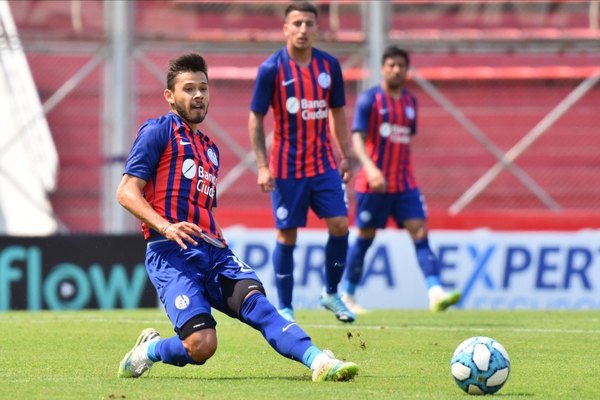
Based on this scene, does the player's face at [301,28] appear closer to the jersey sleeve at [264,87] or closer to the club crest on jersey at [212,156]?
the jersey sleeve at [264,87]

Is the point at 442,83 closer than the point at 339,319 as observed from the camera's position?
No

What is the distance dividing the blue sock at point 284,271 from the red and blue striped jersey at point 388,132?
2114mm

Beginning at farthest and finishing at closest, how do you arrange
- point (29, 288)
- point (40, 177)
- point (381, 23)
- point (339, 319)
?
point (40, 177)
point (381, 23)
point (29, 288)
point (339, 319)

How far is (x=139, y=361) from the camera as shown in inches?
263

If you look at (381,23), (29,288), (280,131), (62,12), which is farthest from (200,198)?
(62,12)

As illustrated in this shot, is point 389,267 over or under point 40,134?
under

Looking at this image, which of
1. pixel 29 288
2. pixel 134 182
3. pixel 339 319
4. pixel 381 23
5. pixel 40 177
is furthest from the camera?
pixel 40 177

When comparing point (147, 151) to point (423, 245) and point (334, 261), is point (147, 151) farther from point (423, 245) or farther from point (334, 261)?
point (423, 245)

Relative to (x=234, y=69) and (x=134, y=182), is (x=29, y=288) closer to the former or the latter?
(x=234, y=69)

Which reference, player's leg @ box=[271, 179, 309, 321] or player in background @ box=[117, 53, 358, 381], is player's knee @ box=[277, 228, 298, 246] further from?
player in background @ box=[117, 53, 358, 381]

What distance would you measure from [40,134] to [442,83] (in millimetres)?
5308

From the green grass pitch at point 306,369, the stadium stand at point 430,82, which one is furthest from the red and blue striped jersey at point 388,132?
the stadium stand at point 430,82

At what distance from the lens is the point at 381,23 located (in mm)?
15617

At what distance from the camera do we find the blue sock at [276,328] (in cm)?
625
